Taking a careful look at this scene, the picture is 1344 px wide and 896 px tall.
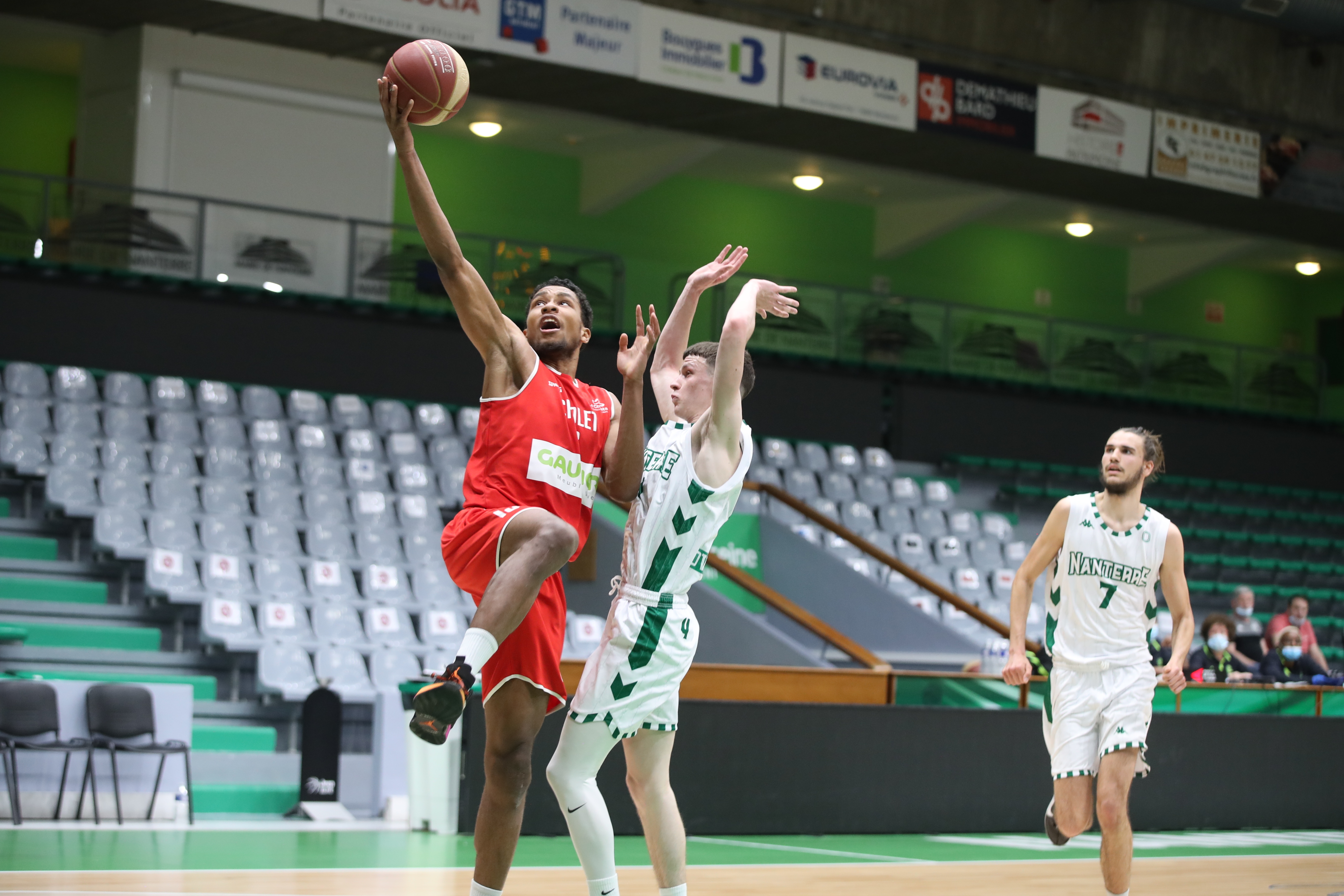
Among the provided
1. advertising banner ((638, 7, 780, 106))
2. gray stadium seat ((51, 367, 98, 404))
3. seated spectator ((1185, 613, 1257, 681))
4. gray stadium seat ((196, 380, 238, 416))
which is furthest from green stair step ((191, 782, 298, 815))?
advertising banner ((638, 7, 780, 106))

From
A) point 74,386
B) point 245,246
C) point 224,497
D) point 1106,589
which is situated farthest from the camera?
point 245,246

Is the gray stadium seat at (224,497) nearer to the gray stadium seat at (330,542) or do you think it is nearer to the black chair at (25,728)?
the gray stadium seat at (330,542)

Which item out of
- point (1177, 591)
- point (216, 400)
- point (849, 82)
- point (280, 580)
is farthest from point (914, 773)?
point (849, 82)

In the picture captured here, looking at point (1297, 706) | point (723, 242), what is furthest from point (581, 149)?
point (1297, 706)

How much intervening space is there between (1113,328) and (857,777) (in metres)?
11.8

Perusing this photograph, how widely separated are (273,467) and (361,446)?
922mm

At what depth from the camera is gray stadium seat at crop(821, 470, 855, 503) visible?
1672 cm

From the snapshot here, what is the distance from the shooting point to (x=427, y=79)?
4594 millimetres

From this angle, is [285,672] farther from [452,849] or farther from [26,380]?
[26,380]

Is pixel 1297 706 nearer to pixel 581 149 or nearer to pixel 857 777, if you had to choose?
pixel 857 777

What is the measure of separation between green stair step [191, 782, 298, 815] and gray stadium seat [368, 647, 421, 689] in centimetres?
107

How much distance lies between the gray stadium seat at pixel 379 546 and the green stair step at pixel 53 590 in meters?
1.95

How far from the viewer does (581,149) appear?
69.3ft

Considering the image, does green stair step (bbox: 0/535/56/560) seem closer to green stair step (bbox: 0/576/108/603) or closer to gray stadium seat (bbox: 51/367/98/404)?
green stair step (bbox: 0/576/108/603)
